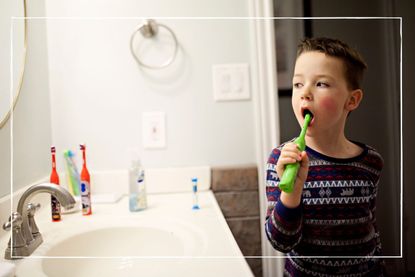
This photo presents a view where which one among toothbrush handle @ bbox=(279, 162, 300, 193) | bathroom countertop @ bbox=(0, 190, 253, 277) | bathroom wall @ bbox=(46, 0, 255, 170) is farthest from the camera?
bathroom wall @ bbox=(46, 0, 255, 170)

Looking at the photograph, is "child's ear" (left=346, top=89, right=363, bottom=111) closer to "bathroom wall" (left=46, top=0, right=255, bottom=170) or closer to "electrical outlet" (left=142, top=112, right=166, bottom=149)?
"bathroom wall" (left=46, top=0, right=255, bottom=170)

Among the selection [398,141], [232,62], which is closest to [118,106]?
[232,62]

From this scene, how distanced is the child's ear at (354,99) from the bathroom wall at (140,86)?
0.84ft

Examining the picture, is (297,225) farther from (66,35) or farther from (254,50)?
(66,35)

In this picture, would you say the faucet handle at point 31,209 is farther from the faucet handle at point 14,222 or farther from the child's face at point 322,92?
the child's face at point 322,92

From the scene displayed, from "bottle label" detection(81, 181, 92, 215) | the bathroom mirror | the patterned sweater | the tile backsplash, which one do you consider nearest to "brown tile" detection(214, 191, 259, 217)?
the tile backsplash

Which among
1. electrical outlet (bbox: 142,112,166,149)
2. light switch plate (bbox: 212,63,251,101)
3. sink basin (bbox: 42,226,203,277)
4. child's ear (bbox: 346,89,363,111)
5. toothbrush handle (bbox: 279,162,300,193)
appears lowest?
sink basin (bbox: 42,226,203,277)

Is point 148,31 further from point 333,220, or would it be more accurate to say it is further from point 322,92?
point 333,220

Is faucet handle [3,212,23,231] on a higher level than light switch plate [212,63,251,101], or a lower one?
lower

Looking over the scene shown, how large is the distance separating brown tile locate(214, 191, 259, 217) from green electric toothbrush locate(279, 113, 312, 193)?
0.18 m

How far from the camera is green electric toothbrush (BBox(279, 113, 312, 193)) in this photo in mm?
542

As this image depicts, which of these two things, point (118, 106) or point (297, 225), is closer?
→ point (297, 225)

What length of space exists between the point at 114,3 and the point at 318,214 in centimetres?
69

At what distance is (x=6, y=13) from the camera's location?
2.38 ft
